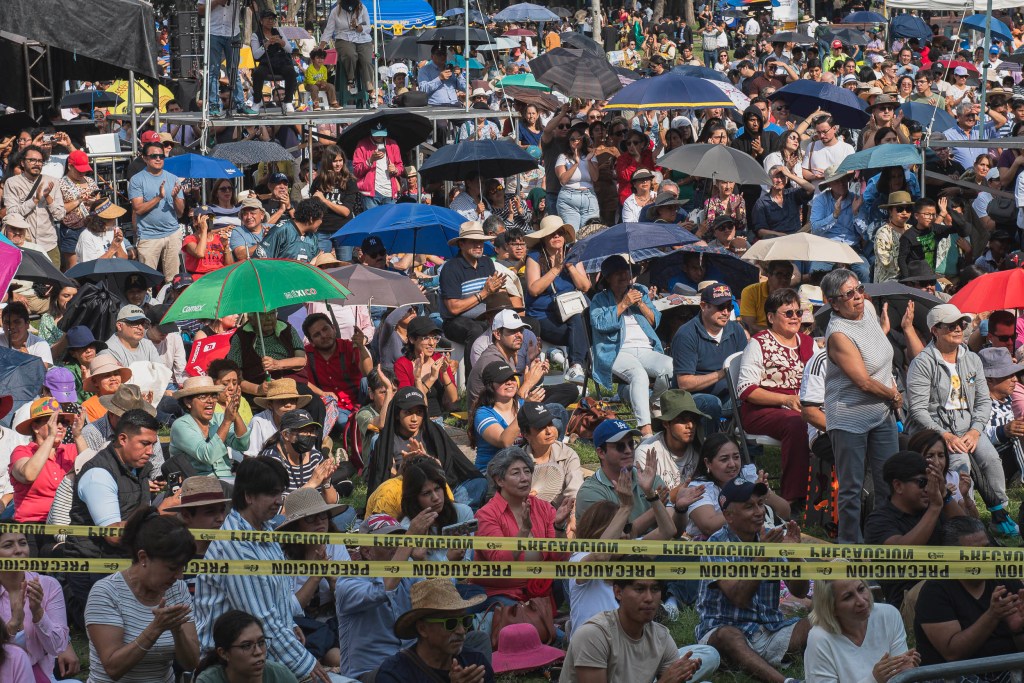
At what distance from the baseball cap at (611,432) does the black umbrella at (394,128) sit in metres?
9.27

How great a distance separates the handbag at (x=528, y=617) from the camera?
763 centimetres

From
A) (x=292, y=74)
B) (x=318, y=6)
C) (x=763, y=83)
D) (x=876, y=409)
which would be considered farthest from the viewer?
(x=318, y=6)

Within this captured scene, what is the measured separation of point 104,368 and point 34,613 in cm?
395

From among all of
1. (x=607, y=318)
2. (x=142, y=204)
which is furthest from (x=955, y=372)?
(x=142, y=204)

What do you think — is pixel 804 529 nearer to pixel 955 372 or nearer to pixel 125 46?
pixel 955 372

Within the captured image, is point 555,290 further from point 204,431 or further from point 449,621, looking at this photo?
point 449,621

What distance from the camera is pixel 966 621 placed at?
6.19 m

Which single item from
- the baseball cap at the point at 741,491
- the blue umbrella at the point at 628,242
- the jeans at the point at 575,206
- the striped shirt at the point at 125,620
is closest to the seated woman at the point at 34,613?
the striped shirt at the point at 125,620

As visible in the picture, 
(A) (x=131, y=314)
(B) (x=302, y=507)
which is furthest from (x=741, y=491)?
(A) (x=131, y=314)

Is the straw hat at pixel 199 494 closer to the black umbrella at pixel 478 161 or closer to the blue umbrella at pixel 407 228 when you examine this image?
the blue umbrella at pixel 407 228

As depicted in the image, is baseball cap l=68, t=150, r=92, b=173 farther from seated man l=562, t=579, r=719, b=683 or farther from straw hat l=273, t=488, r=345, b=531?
seated man l=562, t=579, r=719, b=683

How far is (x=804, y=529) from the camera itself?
9430 mm

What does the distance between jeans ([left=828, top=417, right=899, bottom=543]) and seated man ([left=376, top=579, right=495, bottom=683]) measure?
3.51 m

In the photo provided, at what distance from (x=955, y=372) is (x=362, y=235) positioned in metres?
5.95
